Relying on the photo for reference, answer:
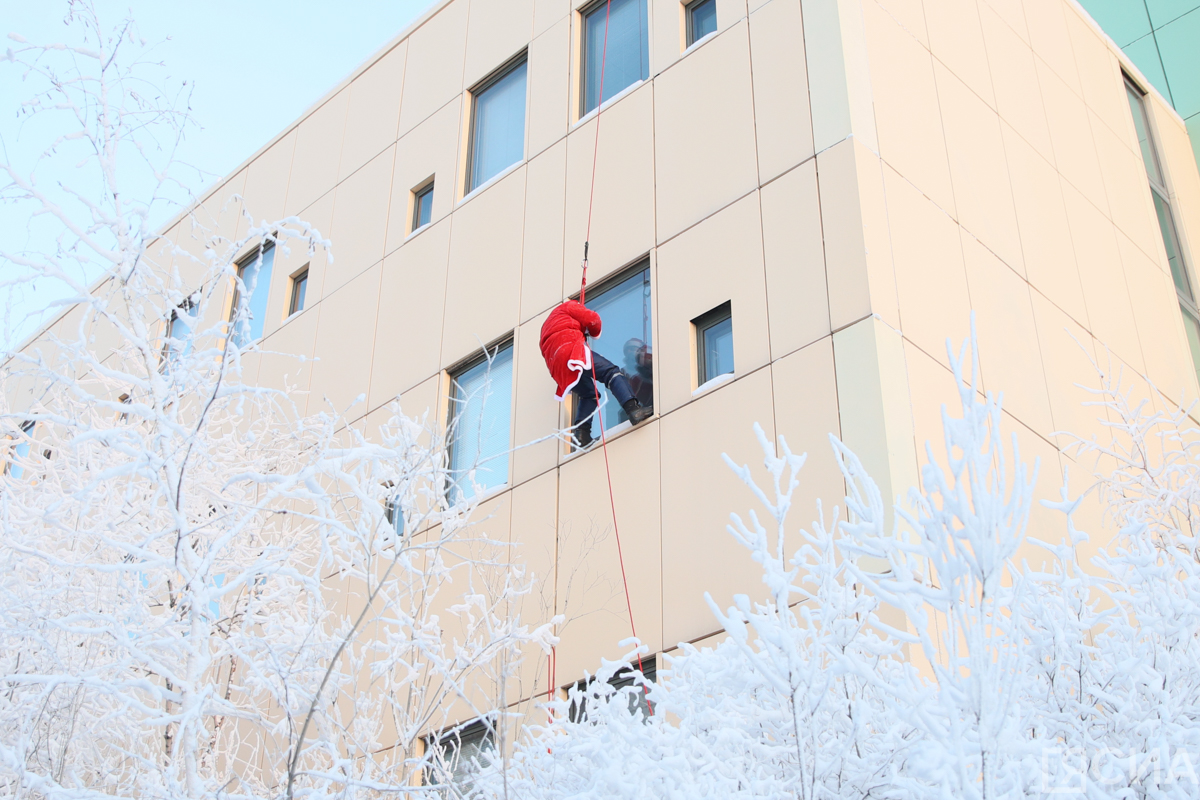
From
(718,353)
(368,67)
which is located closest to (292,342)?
(368,67)

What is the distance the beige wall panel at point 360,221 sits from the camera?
46.0 ft

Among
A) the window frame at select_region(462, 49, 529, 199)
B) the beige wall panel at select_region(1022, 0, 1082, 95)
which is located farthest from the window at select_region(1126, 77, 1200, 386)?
the window frame at select_region(462, 49, 529, 199)

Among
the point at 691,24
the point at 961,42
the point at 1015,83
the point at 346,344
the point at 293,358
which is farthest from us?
the point at 293,358

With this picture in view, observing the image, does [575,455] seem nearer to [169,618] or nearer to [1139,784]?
[169,618]

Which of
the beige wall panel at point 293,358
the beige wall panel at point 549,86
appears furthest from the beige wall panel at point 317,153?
the beige wall panel at point 549,86

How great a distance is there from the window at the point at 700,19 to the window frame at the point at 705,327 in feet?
10.0

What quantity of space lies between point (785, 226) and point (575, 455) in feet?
8.37

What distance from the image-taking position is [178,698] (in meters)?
5.78

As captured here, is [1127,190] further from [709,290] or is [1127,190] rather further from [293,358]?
[293,358]

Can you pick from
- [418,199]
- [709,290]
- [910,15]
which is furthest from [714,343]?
[418,199]

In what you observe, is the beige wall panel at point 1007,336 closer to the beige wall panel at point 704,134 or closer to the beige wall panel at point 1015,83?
the beige wall panel at point 704,134

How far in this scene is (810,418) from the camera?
840 cm

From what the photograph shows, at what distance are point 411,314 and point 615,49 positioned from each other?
347 cm

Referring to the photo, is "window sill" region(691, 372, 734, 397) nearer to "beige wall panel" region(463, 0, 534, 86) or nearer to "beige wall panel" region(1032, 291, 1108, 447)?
"beige wall panel" region(1032, 291, 1108, 447)
